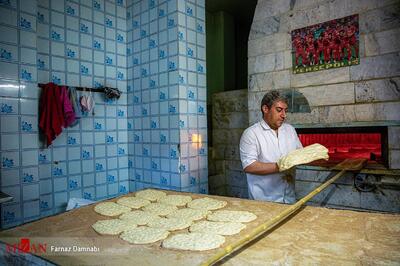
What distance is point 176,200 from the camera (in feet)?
7.41

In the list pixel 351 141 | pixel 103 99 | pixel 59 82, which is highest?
pixel 59 82

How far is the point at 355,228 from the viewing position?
153cm

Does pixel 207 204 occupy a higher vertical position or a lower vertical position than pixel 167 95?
lower

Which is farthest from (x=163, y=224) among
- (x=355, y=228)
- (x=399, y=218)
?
(x=399, y=218)

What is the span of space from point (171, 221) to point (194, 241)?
40 centimetres

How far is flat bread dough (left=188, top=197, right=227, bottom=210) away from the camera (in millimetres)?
2049

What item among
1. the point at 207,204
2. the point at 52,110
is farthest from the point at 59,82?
the point at 207,204

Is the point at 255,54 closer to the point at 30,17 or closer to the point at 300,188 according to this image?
the point at 300,188

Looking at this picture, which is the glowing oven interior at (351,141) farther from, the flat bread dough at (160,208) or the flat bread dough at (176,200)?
the flat bread dough at (160,208)

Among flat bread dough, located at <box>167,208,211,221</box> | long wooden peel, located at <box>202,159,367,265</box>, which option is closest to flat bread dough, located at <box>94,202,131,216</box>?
flat bread dough, located at <box>167,208,211,221</box>

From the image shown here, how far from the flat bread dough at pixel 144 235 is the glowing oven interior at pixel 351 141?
2.30 metres

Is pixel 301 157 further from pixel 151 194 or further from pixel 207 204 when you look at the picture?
pixel 151 194

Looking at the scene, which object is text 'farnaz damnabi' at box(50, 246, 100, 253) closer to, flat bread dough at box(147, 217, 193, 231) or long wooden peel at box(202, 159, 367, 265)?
flat bread dough at box(147, 217, 193, 231)

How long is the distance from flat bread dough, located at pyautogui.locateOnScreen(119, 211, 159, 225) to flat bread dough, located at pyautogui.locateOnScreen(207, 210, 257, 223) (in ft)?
1.32
